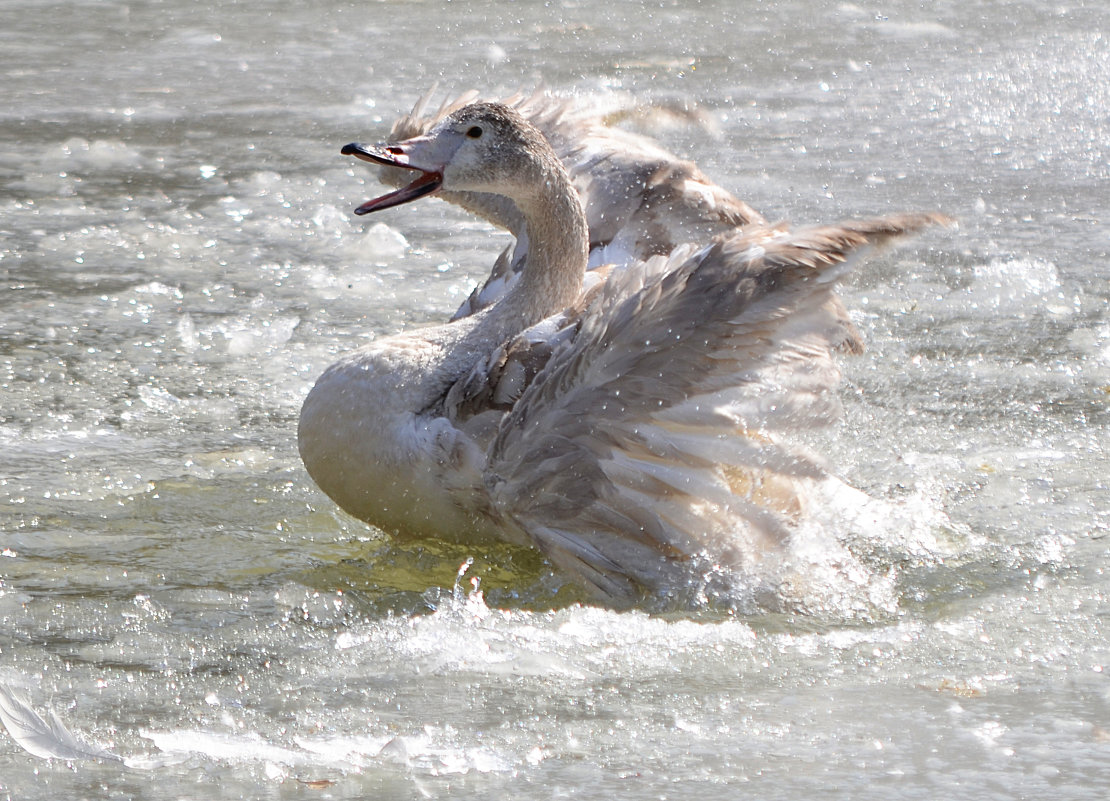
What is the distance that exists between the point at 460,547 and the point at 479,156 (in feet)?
3.73

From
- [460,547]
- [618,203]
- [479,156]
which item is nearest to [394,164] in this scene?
[479,156]

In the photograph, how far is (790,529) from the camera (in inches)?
153

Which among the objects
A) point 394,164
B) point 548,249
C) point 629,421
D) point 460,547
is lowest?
point 460,547

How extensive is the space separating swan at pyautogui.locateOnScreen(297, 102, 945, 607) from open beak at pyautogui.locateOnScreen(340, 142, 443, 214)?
6cm

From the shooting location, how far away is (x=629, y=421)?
3.68m

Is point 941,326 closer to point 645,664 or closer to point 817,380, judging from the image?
point 817,380

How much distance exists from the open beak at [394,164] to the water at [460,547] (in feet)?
2.96

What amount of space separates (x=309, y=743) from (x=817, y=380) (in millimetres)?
1739

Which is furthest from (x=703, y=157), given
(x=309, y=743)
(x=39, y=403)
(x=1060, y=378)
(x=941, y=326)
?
(x=309, y=743)

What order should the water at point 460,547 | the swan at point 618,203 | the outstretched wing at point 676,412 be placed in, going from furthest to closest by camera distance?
the swan at point 618,203 → the outstretched wing at point 676,412 → the water at point 460,547

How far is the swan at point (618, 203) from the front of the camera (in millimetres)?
4906

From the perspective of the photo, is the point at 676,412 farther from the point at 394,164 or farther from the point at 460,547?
the point at 394,164

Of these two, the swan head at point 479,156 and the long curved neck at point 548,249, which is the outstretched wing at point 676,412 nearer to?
the long curved neck at point 548,249

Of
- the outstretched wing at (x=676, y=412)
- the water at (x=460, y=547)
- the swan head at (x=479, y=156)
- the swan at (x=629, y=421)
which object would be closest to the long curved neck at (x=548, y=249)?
the swan head at (x=479, y=156)
